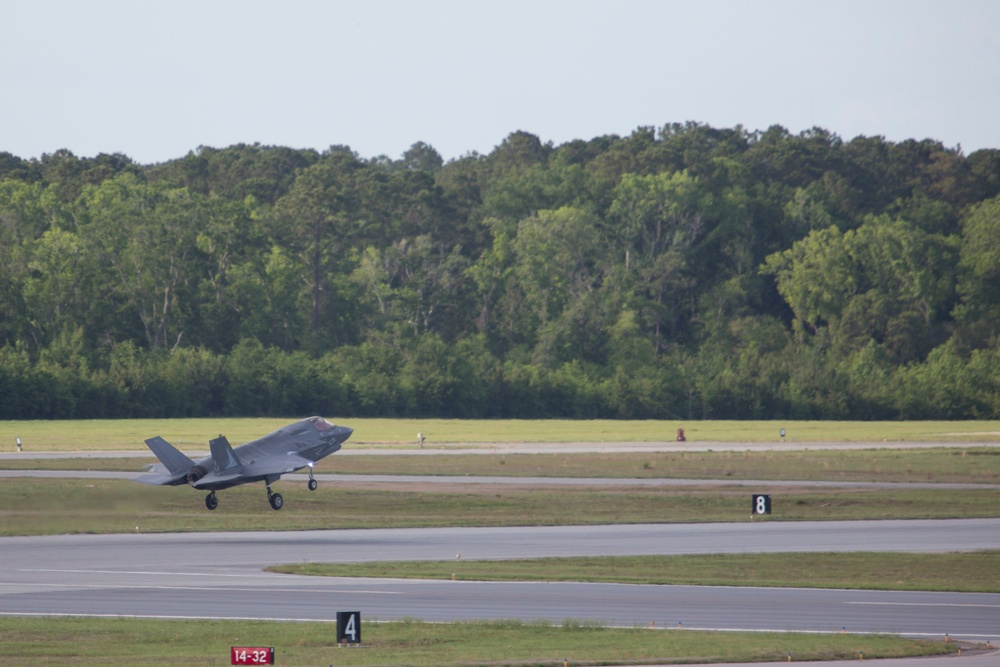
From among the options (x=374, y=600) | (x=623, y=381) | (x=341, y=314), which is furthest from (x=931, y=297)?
(x=374, y=600)

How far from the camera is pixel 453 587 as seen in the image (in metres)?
33.8

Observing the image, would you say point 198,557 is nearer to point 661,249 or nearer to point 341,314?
point 341,314

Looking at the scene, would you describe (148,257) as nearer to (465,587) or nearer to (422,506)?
(422,506)

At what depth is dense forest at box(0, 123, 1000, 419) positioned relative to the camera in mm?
120250

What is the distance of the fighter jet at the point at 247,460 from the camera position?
4366 centimetres

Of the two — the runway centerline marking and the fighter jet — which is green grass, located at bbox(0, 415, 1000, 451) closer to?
the fighter jet

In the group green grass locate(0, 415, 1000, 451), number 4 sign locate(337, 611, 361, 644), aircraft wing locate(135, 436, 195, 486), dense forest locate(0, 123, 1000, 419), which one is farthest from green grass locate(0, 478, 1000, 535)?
dense forest locate(0, 123, 1000, 419)

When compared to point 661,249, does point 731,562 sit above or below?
below

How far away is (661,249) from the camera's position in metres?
150

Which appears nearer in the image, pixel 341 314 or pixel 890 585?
pixel 890 585

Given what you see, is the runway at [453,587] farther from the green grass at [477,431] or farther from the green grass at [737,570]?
the green grass at [477,431]

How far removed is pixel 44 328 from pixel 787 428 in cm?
6649

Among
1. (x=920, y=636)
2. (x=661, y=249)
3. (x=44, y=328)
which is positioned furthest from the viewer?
(x=661, y=249)

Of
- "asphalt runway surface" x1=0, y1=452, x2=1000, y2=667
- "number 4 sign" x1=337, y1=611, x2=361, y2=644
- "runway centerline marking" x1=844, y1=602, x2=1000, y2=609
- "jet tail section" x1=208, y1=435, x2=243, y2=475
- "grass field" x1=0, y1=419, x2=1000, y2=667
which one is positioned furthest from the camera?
"jet tail section" x1=208, y1=435, x2=243, y2=475
